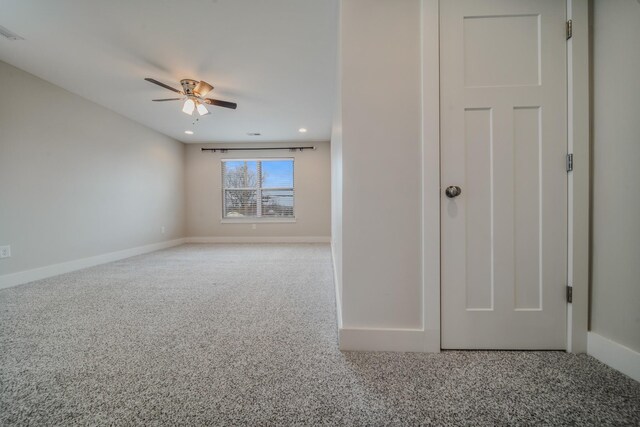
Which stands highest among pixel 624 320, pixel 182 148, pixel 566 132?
pixel 182 148

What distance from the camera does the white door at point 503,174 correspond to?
4.16 ft

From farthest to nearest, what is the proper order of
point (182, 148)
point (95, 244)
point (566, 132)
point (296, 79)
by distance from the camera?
point (182, 148) < point (95, 244) < point (296, 79) < point (566, 132)

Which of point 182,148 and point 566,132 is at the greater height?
point 182,148

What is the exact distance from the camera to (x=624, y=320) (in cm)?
112

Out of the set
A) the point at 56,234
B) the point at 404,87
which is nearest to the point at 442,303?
the point at 404,87

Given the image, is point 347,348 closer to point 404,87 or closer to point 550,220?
point 550,220

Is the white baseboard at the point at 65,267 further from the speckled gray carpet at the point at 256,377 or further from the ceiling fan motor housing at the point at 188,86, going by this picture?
the ceiling fan motor housing at the point at 188,86

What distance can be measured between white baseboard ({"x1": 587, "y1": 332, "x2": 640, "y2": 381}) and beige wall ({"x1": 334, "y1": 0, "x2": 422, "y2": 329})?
0.91 m

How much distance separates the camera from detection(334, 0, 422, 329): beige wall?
1.29 meters

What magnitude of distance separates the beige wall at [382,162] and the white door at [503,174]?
0.56 feet

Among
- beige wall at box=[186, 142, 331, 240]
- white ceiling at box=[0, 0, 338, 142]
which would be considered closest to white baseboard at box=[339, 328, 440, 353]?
white ceiling at box=[0, 0, 338, 142]

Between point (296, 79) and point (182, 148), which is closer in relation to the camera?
point (296, 79)

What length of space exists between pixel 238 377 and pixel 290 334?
445 millimetres

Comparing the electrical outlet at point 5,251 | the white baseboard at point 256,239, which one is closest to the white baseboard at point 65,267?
the electrical outlet at point 5,251
